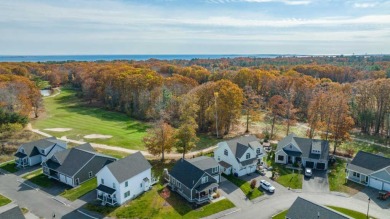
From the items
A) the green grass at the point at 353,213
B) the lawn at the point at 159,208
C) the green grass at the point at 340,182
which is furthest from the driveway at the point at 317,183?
the lawn at the point at 159,208

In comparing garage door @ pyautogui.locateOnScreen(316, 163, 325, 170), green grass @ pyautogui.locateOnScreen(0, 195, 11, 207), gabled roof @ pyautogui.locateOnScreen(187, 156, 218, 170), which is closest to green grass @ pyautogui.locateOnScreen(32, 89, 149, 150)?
gabled roof @ pyautogui.locateOnScreen(187, 156, 218, 170)

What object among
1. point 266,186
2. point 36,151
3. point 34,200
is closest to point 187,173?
point 266,186

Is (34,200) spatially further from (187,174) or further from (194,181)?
A: (194,181)

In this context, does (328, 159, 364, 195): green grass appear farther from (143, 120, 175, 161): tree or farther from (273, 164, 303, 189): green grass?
(143, 120, 175, 161): tree

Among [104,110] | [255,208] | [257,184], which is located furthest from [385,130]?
[104,110]

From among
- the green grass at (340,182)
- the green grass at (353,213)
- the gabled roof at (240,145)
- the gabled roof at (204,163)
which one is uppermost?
the gabled roof at (240,145)

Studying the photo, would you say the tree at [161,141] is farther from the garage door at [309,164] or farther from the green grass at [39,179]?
the garage door at [309,164]
